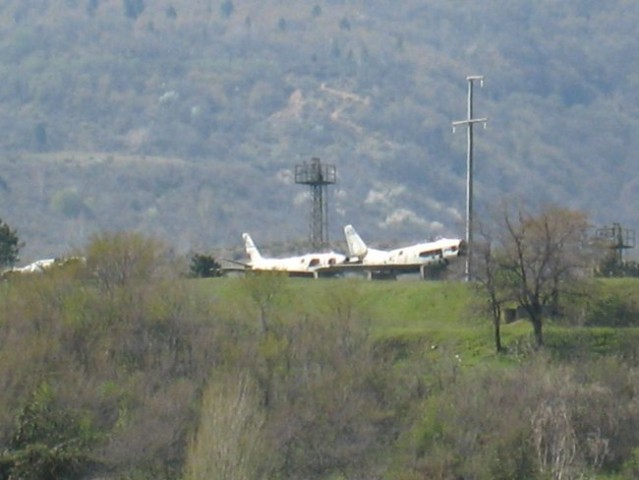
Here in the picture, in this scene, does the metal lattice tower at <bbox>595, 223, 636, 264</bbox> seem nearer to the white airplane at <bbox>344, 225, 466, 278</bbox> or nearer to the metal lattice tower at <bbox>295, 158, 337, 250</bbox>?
the white airplane at <bbox>344, 225, 466, 278</bbox>

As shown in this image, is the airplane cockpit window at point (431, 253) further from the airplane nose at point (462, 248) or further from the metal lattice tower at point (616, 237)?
the metal lattice tower at point (616, 237)

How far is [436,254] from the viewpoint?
75938 mm

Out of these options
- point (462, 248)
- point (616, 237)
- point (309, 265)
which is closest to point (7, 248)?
point (309, 265)

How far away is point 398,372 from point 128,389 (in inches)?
387

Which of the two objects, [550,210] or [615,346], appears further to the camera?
[550,210]

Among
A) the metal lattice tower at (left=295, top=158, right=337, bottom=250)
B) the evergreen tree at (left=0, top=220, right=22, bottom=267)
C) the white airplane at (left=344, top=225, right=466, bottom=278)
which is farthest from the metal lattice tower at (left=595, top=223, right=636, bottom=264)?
the evergreen tree at (left=0, top=220, right=22, bottom=267)

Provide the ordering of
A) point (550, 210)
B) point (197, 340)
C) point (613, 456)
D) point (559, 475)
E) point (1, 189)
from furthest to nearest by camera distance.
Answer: point (1, 189) < point (550, 210) < point (197, 340) < point (613, 456) < point (559, 475)

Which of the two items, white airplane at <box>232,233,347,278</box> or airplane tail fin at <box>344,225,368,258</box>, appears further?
airplane tail fin at <box>344,225,368,258</box>

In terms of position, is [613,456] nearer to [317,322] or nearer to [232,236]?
[317,322]

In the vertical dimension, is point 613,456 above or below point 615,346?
below

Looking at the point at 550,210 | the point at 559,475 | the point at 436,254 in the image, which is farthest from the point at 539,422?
the point at 436,254

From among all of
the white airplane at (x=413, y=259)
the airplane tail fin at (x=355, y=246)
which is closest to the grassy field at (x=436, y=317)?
the white airplane at (x=413, y=259)

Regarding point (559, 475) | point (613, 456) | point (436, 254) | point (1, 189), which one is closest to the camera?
point (559, 475)

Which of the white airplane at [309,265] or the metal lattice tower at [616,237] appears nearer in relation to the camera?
the metal lattice tower at [616,237]
